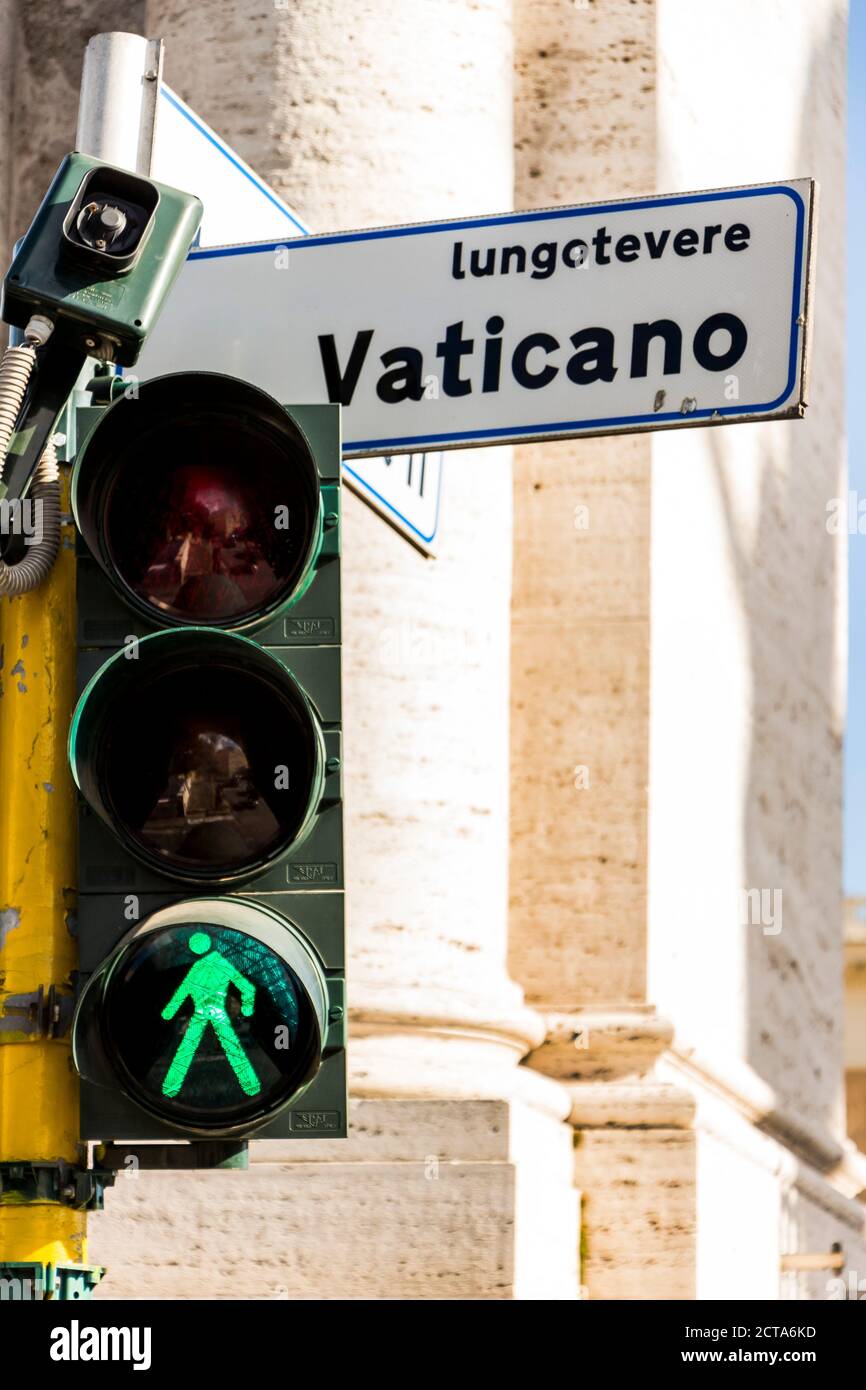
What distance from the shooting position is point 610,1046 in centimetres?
711

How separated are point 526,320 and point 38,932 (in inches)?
59.3

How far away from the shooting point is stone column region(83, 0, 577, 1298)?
618cm

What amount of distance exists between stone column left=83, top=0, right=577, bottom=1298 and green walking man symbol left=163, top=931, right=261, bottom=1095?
3.21m

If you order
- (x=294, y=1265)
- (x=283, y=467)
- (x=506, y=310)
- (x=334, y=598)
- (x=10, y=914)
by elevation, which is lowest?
(x=294, y=1265)

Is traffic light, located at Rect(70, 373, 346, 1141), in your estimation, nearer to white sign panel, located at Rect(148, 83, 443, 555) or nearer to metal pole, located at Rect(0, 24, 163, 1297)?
metal pole, located at Rect(0, 24, 163, 1297)

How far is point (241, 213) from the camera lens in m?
4.40

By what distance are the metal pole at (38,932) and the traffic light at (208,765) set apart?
87mm

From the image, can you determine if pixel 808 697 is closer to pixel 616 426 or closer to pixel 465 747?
pixel 465 747

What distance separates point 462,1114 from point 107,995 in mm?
3386

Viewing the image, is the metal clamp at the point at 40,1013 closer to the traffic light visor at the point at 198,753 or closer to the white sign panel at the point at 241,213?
the traffic light visor at the point at 198,753

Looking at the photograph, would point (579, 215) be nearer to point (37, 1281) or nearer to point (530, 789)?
point (37, 1281)

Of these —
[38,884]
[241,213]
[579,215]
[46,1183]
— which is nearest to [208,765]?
[38,884]

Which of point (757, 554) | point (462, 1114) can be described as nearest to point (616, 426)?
point (462, 1114)

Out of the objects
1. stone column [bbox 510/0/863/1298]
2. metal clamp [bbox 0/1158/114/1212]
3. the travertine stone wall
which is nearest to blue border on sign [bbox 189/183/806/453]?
metal clamp [bbox 0/1158/114/1212]
